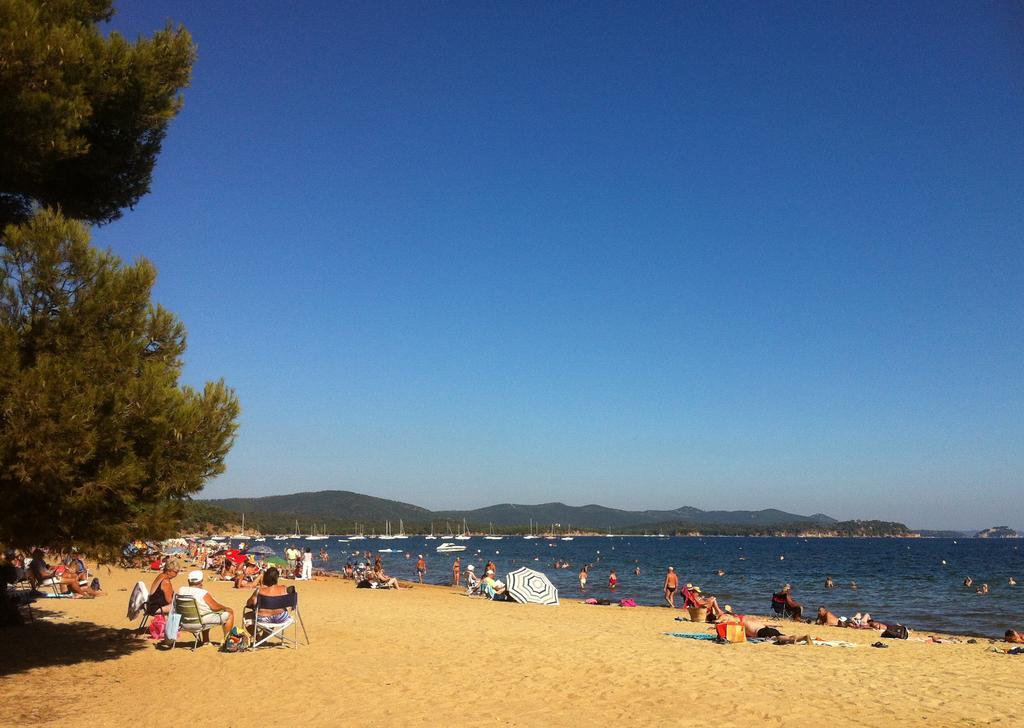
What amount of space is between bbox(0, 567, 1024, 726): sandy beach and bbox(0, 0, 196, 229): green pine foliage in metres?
5.66

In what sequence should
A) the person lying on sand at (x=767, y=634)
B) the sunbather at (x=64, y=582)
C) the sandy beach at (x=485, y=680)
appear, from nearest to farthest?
1. the sandy beach at (x=485, y=680)
2. the person lying on sand at (x=767, y=634)
3. the sunbather at (x=64, y=582)

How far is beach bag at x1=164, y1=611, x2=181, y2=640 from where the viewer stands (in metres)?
10.9

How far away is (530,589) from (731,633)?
360 inches

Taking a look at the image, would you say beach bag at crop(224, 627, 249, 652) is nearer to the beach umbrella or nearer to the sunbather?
the sunbather

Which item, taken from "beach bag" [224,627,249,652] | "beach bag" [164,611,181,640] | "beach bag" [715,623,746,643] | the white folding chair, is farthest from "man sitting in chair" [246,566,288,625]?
"beach bag" [715,623,746,643]

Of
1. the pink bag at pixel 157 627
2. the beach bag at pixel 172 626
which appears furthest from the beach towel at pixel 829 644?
the pink bag at pixel 157 627

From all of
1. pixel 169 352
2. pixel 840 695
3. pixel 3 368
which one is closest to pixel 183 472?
pixel 169 352

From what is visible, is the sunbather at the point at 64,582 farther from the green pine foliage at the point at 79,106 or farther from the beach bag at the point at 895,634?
the beach bag at the point at 895,634

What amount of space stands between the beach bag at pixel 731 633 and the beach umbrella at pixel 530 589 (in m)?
8.51

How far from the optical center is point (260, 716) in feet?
24.5

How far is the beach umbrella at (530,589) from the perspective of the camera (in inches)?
849

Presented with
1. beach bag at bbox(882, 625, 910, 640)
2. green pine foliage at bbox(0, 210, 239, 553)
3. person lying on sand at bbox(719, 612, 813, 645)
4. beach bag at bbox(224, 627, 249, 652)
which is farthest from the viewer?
beach bag at bbox(882, 625, 910, 640)


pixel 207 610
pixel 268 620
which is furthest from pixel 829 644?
pixel 207 610

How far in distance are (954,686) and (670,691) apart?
4005 mm
